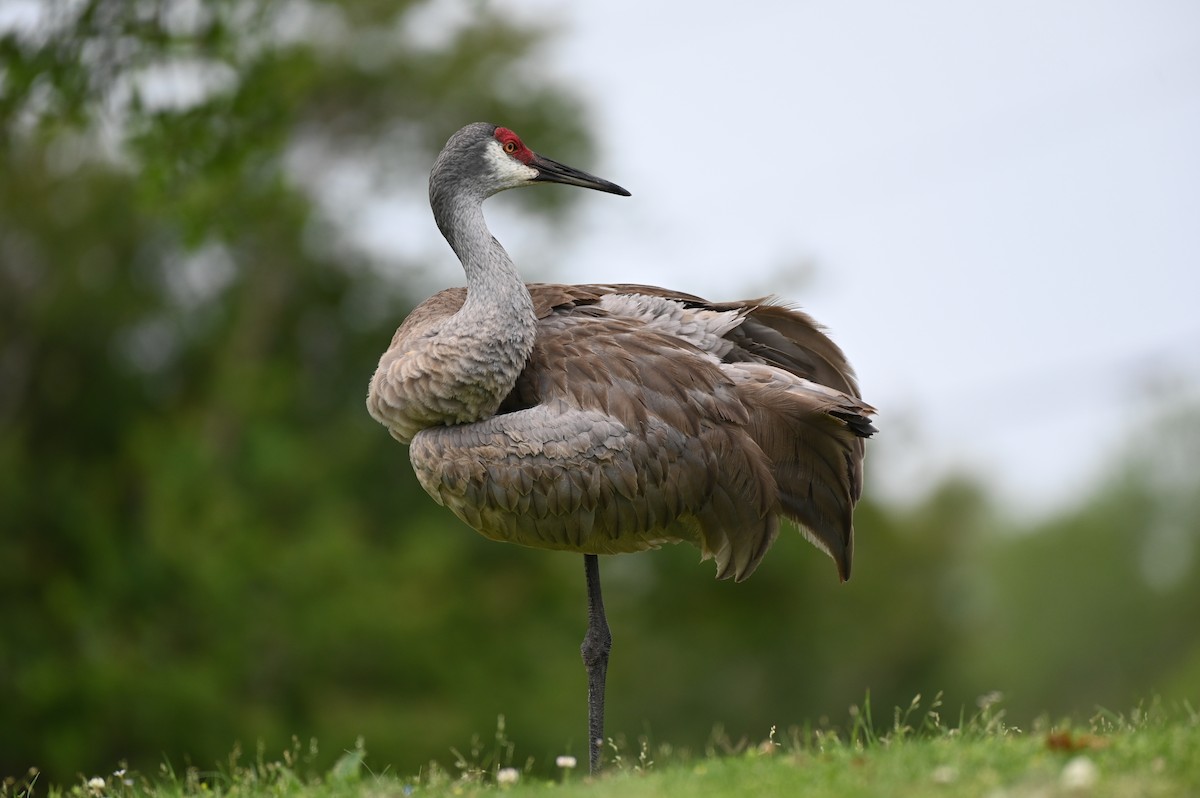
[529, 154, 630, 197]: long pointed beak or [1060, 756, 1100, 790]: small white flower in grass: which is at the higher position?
[529, 154, 630, 197]: long pointed beak

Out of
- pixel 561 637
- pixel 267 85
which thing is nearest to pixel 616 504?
pixel 267 85

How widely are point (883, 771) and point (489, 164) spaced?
378cm

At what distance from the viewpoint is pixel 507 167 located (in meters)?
7.79

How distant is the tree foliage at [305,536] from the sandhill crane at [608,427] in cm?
760

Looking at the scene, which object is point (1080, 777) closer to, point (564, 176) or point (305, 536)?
point (564, 176)

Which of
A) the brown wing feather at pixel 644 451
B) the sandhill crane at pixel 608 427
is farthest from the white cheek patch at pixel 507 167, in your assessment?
the brown wing feather at pixel 644 451

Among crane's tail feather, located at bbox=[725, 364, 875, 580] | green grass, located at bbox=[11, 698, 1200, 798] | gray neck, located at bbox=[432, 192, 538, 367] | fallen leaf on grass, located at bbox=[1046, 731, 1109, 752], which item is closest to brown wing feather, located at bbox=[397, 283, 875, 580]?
crane's tail feather, located at bbox=[725, 364, 875, 580]

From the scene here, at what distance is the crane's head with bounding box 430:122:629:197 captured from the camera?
773cm

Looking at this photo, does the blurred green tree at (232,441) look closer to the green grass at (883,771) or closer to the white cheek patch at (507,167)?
the white cheek patch at (507,167)

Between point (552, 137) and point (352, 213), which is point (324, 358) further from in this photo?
point (552, 137)

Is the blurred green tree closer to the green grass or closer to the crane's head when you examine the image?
the crane's head

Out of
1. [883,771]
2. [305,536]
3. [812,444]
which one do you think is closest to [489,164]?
[812,444]

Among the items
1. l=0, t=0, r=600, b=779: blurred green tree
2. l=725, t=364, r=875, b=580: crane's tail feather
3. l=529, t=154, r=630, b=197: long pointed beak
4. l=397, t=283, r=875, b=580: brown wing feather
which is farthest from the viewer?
l=0, t=0, r=600, b=779: blurred green tree

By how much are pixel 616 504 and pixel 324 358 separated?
20.6 metres
